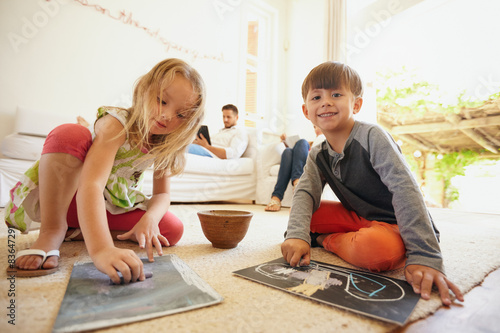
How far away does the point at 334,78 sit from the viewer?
31.4 inches

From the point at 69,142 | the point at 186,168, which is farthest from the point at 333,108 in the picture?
the point at 186,168

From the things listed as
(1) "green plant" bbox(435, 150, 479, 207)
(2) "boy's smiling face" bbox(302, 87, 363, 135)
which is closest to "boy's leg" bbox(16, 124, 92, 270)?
(2) "boy's smiling face" bbox(302, 87, 363, 135)

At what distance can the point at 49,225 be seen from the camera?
2.30ft

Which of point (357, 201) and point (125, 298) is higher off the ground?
point (357, 201)

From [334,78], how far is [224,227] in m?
0.53

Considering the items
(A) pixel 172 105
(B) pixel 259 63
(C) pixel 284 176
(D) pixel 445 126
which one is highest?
(B) pixel 259 63

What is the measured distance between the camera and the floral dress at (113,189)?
770 millimetres

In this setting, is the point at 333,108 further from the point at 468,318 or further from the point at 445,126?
the point at 445,126

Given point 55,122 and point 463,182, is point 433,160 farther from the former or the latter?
point 55,122

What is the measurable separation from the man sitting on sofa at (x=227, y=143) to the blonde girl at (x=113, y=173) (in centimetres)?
155

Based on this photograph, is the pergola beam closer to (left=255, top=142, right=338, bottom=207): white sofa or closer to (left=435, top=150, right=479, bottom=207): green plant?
(left=435, top=150, right=479, bottom=207): green plant

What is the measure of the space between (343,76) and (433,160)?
13.2 feet

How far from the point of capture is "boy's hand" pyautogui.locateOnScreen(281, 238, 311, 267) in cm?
65

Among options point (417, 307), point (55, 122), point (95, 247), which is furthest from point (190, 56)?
point (417, 307)
